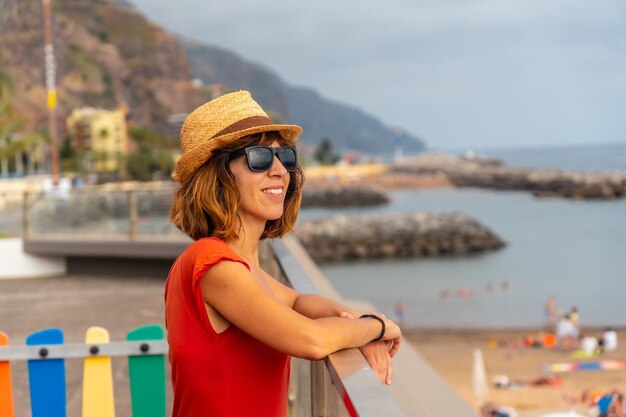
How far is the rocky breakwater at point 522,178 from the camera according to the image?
11369 cm

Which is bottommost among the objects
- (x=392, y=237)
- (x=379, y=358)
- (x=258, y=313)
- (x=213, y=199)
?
(x=392, y=237)

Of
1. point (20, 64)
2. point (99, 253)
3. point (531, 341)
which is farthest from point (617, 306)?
point (20, 64)

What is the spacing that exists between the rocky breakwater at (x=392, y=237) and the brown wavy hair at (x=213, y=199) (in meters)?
58.0

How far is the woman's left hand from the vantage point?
2.00 meters

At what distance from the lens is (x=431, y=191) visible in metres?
144

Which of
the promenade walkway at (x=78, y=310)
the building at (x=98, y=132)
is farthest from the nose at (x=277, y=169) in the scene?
the building at (x=98, y=132)

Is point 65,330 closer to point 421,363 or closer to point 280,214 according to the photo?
point 421,363

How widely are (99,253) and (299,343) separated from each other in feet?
21.3

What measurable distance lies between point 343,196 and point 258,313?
10644cm

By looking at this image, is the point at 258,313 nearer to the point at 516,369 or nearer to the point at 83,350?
the point at 83,350

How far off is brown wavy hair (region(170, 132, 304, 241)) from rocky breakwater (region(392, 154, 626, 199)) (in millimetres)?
115435

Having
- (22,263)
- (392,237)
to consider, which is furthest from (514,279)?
(22,263)

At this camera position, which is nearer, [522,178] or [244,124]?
[244,124]

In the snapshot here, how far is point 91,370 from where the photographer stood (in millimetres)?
2717
